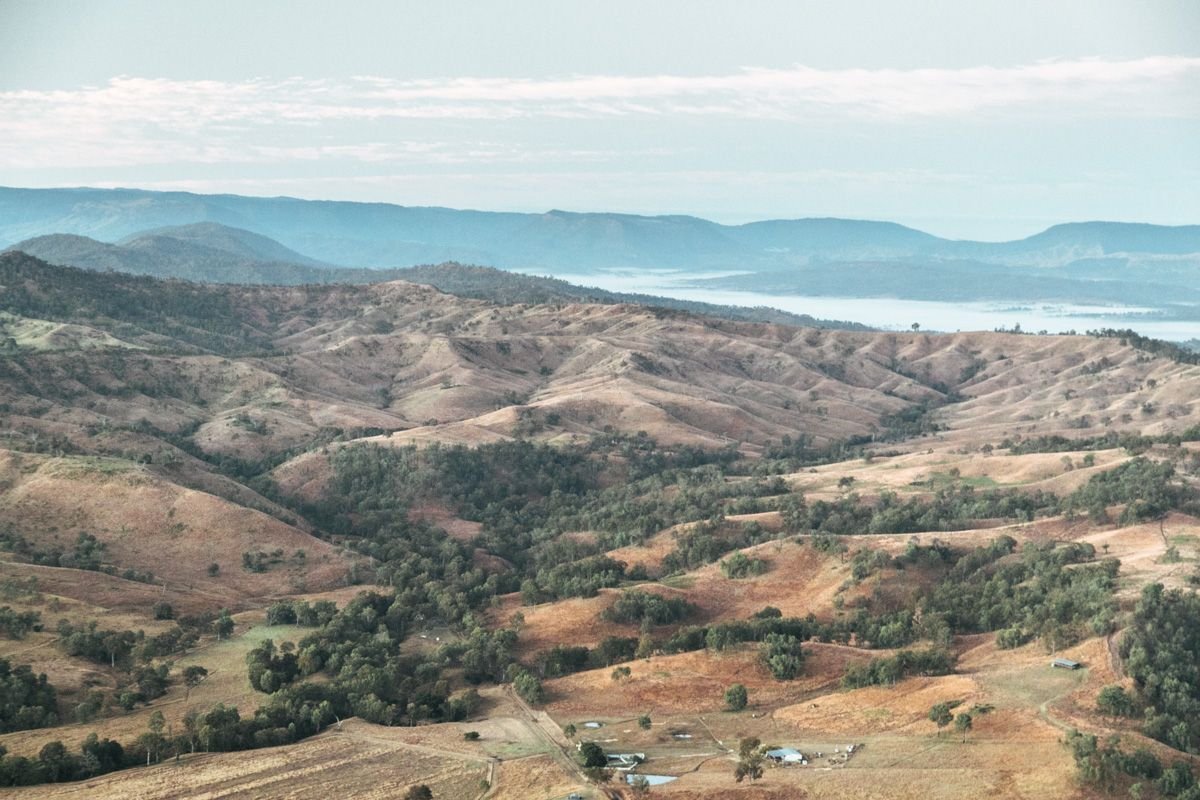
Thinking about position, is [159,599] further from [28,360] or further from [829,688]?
[28,360]

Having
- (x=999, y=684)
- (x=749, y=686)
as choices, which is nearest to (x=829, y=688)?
(x=749, y=686)

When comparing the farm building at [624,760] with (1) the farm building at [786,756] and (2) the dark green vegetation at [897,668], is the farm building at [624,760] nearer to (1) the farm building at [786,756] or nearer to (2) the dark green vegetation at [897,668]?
(1) the farm building at [786,756]

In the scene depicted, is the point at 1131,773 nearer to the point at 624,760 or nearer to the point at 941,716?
the point at 941,716

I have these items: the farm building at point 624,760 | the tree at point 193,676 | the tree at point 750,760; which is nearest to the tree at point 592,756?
the farm building at point 624,760

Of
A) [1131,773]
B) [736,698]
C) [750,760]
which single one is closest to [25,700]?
[736,698]

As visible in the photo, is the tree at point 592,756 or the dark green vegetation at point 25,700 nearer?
the tree at point 592,756
